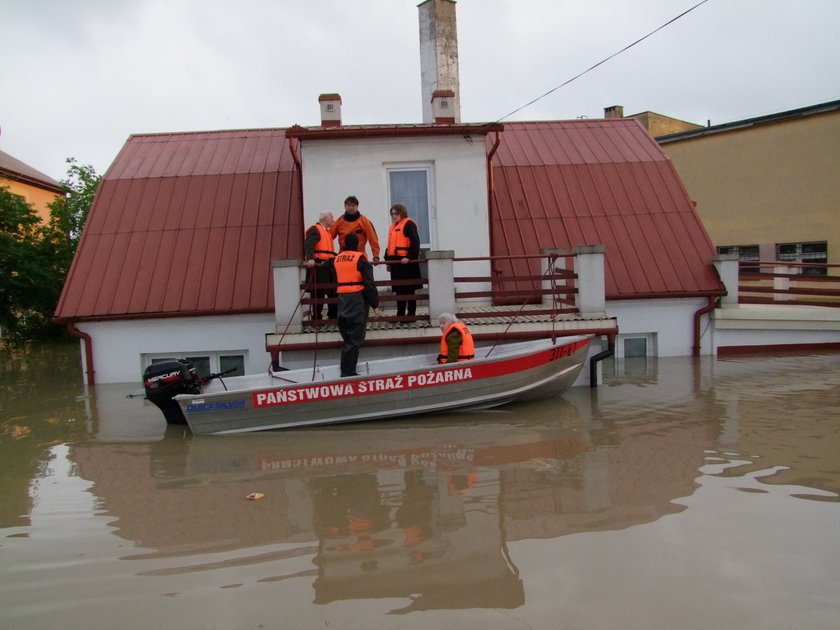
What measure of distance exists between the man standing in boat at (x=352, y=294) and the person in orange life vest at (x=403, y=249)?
45.8 inches

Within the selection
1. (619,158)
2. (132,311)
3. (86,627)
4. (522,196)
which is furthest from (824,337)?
(86,627)

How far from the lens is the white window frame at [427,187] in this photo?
41.7 feet

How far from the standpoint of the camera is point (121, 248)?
552 inches

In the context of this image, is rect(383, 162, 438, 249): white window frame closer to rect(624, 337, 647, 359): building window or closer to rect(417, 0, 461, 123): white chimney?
rect(624, 337, 647, 359): building window

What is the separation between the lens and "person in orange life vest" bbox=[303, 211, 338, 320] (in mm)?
10216

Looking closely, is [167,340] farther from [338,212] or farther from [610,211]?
[610,211]

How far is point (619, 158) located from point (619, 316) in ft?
14.2

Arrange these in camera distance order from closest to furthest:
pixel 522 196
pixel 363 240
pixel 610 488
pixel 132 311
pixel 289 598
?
pixel 289 598 → pixel 610 488 → pixel 363 240 → pixel 132 311 → pixel 522 196

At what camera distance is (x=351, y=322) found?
9.25 m

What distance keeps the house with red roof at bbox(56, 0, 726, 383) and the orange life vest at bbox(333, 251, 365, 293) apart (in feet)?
4.36

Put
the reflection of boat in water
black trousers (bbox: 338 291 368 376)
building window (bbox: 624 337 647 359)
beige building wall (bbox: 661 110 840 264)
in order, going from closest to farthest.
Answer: the reflection of boat in water → black trousers (bbox: 338 291 368 376) → building window (bbox: 624 337 647 359) → beige building wall (bbox: 661 110 840 264)

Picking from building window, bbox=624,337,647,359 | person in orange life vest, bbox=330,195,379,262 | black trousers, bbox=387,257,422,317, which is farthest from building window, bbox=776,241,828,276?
person in orange life vest, bbox=330,195,379,262

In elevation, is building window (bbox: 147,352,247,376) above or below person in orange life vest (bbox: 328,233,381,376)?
below

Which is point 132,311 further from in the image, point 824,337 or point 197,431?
point 824,337
